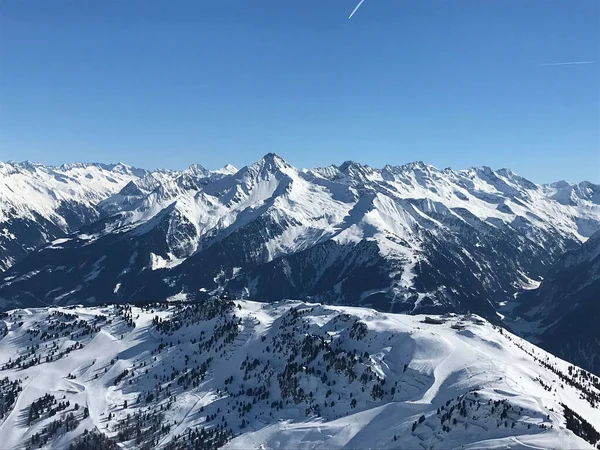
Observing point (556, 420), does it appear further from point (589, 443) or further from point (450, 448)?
point (450, 448)

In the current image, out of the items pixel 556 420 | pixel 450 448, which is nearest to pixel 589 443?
pixel 556 420

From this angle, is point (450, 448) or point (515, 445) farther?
point (450, 448)

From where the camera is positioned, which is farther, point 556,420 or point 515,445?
point 556,420

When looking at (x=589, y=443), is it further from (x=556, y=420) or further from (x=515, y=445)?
(x=515, y=445)

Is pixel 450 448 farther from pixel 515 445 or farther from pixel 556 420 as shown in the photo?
pixel 556 420

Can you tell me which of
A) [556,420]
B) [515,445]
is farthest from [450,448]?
[556,420]
